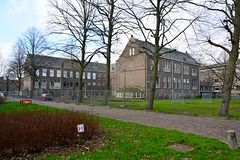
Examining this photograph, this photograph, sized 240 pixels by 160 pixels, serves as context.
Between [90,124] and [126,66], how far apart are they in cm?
3702

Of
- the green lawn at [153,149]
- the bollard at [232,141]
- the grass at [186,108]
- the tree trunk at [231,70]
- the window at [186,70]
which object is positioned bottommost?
the grass at [186,108]

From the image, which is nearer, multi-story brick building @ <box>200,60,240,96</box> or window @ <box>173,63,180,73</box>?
multi-story brick building @ <box>200,60,240,96</box>

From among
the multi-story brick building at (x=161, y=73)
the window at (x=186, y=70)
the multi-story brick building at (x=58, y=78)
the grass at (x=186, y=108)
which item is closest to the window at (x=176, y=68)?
the multi-story brick building at (x=161, y=73)

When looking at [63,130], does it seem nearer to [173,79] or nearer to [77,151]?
[77,151]

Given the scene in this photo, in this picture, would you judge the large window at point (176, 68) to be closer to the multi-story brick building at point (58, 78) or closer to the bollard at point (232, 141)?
the multi-story brick building at point (58, 78)

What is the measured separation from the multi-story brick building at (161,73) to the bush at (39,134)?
1142 inches

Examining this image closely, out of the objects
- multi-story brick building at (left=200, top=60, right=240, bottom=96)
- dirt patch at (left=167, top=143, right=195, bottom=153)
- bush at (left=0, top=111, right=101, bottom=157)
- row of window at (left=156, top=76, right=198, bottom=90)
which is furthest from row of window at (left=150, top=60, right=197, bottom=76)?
bush at (left=0, top=111, right=101, bottom=157)

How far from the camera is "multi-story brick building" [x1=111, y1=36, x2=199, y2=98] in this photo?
127 ft

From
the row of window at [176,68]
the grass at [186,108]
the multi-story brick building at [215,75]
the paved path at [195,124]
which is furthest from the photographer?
the row of window at [176,68]

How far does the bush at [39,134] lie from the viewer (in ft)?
16.0

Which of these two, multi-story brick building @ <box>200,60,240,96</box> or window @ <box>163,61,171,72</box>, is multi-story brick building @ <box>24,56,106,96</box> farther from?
multi-story brick building @ <box>200,60,240,96</box>

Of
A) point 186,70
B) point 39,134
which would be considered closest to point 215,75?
point 186,70

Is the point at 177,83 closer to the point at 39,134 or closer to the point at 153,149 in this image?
the point at 153,149

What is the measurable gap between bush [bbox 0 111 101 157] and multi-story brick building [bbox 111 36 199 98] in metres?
29.0
